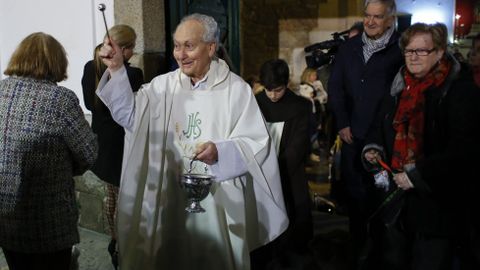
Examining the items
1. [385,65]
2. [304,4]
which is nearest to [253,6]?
[304,4]

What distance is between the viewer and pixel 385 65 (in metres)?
3.89

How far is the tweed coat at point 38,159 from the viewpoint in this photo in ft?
8.32

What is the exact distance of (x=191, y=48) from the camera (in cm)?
297

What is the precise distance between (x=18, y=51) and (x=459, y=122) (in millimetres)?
2333

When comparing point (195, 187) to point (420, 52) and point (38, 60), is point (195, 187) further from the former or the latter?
point (420, 52)

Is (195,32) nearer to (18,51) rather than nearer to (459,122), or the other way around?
(18,51)

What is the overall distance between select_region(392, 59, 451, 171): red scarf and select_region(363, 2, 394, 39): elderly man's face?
2.34ft

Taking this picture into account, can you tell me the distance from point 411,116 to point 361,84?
94cm

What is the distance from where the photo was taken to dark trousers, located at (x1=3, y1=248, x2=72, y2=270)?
2713 mm

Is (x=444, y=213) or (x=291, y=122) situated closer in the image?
(x=444, y=213)

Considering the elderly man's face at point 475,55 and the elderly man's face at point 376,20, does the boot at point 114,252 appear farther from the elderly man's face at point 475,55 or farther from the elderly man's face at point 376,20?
the elderly man's face at point 475,55

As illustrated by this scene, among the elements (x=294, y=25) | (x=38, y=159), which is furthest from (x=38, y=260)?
(x=294, y=25)

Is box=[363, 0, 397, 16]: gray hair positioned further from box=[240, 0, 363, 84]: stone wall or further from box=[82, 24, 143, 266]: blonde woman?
box=[240, 0, 363, 84]: stone wall

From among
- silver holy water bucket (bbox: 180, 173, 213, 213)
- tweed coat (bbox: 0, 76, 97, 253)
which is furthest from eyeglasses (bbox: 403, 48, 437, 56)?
tweed coat (bbox: 0, 76, 97, 253)
